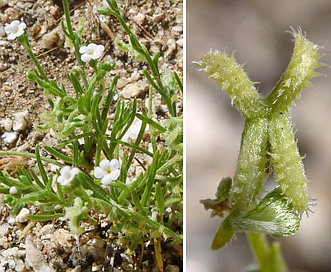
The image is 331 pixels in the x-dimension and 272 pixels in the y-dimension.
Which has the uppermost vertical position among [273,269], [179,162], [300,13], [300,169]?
[300,13]

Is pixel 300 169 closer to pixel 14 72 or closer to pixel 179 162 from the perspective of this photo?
pixel 179 162

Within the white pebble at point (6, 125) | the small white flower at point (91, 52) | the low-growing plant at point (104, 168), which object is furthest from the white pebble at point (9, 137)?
the small white flower at point (91, 52)

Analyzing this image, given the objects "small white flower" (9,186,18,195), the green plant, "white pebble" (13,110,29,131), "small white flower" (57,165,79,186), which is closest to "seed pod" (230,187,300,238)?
the green plant

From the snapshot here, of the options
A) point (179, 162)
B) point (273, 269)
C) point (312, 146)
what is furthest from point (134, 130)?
point (273, 269)

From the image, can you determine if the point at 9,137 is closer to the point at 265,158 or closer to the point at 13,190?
the point at 13,190

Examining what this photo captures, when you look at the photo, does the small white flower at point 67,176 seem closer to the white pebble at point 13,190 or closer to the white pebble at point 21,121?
the white pebble at point 13,190

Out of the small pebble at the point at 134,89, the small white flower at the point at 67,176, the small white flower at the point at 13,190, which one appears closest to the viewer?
the small white flower at the point at 67,176
